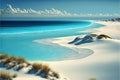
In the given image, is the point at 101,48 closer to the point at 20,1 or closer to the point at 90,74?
the point at 90,74

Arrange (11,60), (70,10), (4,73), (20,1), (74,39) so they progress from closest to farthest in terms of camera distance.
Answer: (4,73) < (11,60) < (70,10) < (74,39) < (20,1)

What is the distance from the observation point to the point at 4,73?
4266mm

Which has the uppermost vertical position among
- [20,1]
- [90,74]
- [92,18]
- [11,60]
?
[20,1]

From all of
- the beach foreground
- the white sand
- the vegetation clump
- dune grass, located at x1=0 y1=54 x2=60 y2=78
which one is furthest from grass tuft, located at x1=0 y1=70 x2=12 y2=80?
the white sand

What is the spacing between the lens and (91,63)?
522 cm

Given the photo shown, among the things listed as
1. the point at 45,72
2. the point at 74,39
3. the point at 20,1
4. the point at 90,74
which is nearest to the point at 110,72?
the point at 90,74

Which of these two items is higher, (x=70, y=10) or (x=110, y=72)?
(x=70, y=10)

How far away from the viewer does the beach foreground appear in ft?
15.8

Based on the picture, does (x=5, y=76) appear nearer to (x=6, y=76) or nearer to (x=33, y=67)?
(x=6, y=76)

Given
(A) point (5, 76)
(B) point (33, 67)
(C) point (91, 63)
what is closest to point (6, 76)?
(A) point (5, 76)

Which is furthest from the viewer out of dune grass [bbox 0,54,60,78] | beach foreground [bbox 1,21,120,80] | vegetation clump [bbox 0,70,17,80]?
beach foreground [bbox 1,21,120,80]

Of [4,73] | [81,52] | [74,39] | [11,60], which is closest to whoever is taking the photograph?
[4,73]

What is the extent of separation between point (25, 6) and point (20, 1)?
0.25 metres

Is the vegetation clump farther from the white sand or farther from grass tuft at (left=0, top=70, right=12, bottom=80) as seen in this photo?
→ the white sand
